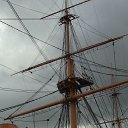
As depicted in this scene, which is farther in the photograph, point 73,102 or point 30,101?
point 73,102

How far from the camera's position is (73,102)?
2970 centimetres

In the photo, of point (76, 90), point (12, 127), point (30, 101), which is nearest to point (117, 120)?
point (76, 90)

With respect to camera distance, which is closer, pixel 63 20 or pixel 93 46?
pixel 93 46

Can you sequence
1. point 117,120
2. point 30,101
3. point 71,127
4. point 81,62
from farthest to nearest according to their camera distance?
point 117,120 → point 81,62 → point 71,127 → point 30,101

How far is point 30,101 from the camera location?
2503 centimetres

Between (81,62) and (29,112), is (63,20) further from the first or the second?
(29,112)

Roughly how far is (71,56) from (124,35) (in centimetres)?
515

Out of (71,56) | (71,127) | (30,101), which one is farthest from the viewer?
(71,56)

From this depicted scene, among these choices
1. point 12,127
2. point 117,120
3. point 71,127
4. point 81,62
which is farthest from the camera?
point 117,120

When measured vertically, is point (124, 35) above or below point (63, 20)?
below

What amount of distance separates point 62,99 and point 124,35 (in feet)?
23.9

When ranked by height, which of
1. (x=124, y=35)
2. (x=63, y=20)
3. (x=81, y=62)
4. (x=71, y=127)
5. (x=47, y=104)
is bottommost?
(x=71, y=127)

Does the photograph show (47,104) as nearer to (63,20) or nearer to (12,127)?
(63,20)

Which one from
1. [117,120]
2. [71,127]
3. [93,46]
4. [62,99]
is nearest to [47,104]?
[62,99]
